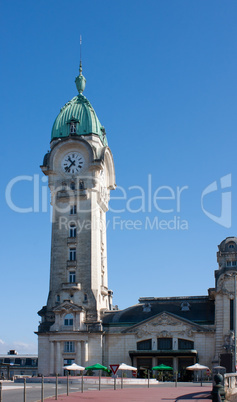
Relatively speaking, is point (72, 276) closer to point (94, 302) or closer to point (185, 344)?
point (94, 302)

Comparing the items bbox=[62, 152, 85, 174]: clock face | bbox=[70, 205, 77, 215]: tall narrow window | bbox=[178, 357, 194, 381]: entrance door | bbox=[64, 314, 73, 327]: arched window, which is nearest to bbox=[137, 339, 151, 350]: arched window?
bbox=[178, 357, 194, 381]: entrance door

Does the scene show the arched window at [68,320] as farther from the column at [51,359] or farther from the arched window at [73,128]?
the arched window at [73,128]

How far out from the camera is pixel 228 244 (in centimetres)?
8362

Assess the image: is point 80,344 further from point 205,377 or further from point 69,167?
point 69,167

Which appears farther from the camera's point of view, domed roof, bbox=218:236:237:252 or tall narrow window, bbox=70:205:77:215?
tall narrow window, bbox=70:205:77:215

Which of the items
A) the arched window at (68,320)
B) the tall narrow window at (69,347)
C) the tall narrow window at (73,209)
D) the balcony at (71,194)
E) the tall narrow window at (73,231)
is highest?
the balcony at (71,194)

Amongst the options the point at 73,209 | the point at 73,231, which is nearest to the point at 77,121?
the point at 73,209

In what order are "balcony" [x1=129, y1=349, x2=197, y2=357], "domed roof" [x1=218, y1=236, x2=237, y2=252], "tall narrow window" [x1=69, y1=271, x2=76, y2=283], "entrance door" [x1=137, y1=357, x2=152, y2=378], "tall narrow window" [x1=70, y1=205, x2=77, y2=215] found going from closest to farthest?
1. "balcony" [x1=129, y1=349, x2=197, y2=357]
2. "entrance door" [x1=137, y1=357, x2=152, y2=378]
3. "domed roof" [x1=218, y1=236, x2=237, y2=252]
4. "tall narrow window" [x1=69, y1=271, x2=76, y2=283]
5. "tall narrow window" [x1=70, y1=205, x2=77, y2=215]

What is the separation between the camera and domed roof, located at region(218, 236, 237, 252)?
8319 cm

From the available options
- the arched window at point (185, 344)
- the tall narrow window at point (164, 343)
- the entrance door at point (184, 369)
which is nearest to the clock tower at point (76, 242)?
the tall narrow window at point (164, 343)

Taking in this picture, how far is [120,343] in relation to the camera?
8231cm

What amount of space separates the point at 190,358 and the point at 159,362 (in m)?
4.18

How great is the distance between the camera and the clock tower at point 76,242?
3243 inches

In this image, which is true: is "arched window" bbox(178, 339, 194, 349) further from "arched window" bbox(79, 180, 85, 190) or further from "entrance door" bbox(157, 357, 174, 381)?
"arched window" bbox(79, 180, 85, 190)
